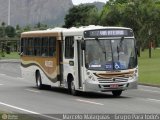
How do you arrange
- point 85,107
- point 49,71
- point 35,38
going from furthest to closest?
1. point 35,38
2. point 49,71
3. point 85,107

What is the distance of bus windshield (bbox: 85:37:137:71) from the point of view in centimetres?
2306

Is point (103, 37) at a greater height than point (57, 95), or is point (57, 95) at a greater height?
point (103, 37)

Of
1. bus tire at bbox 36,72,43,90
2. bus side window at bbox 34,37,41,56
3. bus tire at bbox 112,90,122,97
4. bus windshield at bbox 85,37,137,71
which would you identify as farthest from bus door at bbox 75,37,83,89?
bus tire at bbox 36,72,43,90

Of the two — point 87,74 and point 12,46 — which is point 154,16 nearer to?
point 87,74

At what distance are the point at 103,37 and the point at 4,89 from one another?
765 centimetres

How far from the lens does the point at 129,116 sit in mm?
16203

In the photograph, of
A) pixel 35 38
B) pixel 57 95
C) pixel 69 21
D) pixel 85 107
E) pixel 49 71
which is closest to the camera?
pixel 85 107

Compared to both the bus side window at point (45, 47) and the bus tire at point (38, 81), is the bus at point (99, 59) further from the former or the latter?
the bus tire at point (38, 81)

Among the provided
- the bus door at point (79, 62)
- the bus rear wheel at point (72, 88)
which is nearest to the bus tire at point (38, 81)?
the bus rear wheel at point (72, 88)

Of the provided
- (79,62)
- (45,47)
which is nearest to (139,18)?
(45,47)

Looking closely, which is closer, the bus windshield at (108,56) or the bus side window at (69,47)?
the bus windshield at (108,56)

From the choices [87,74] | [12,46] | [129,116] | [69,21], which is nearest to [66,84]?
[87,74]

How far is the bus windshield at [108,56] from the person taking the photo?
2306 centimetres

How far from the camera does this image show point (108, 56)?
912 inches
